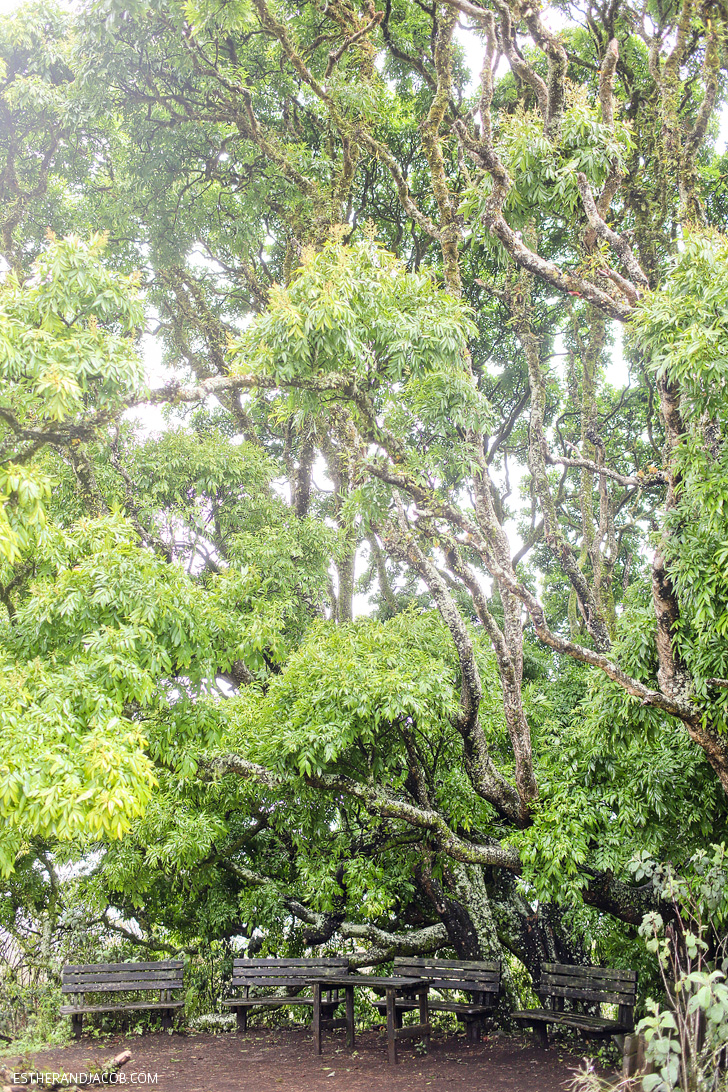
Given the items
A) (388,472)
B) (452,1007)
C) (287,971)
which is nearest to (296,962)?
(287,971)

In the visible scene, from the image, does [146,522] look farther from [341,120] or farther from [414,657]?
[341,120]

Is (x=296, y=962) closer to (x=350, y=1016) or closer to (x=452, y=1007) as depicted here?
(x=350, y=1016)

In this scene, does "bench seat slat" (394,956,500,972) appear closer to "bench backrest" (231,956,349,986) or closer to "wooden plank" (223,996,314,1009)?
"bench backrest" (231,956,349,986)

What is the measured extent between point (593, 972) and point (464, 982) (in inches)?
56.5

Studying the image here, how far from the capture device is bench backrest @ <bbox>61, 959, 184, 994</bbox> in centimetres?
891

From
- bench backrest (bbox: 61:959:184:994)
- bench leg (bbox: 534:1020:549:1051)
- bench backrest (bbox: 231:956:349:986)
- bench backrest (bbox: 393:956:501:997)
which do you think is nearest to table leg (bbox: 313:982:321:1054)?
bench backrest (bbox: 231:956:349:986)

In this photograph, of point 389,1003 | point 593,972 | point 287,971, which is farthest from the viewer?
point 287,971

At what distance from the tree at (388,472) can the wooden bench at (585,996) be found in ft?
2.42

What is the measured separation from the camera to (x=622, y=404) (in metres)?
14.5

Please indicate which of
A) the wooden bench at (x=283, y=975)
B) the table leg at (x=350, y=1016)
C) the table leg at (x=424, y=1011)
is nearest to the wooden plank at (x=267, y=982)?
the wooden bench at (x=283, y=975)

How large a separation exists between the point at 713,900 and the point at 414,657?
3.53 meters

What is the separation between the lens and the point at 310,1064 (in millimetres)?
7875

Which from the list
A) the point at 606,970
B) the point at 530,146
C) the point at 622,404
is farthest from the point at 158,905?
the point at 622,404

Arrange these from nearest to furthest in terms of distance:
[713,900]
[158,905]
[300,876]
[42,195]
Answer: [713,900] < [300,876] < [158,905] < [42,195]
